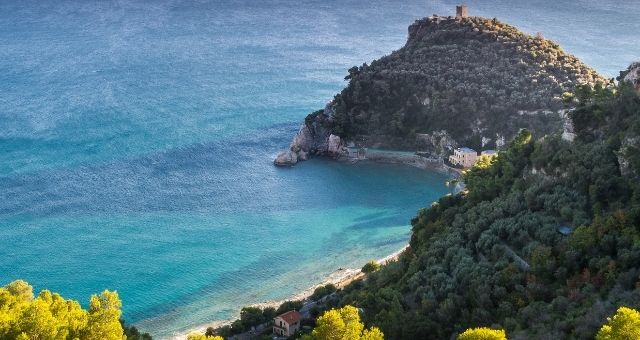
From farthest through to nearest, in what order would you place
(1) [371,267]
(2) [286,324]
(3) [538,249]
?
(1) [371,267], (2) [286,324], (3) [538,249]

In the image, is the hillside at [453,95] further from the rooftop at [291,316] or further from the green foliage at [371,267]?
the rooftop at [291,316]

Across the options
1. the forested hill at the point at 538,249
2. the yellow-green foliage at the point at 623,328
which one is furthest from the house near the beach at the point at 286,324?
the yellow-green foliage at the point at 623,328

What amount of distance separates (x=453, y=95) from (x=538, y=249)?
3978 centimetres

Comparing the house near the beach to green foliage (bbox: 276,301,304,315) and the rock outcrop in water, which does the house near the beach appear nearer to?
green foliage (bbox: 276,301,304,315)

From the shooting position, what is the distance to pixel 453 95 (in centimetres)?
6612

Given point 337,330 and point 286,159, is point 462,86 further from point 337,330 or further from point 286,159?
point 337,330

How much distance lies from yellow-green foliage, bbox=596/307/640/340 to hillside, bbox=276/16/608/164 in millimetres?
43019

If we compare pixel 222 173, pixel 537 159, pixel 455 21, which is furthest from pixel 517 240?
pixel 455 21

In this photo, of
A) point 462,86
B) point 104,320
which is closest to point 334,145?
point 462,86

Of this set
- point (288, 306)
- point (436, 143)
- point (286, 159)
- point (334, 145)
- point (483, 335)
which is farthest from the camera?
point (334, 145)

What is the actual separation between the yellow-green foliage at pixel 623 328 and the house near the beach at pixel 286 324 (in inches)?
722

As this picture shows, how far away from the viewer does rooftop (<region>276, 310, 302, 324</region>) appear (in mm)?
34509

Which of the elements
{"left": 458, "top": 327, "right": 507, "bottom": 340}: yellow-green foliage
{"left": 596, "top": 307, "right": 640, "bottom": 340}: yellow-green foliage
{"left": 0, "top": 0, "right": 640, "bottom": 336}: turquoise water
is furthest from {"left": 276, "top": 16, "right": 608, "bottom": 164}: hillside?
{"left": 596, "top": 307, "right": 640, "bottom": 340}: yellow-green foliage

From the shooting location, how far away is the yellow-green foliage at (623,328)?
58.1 feet
